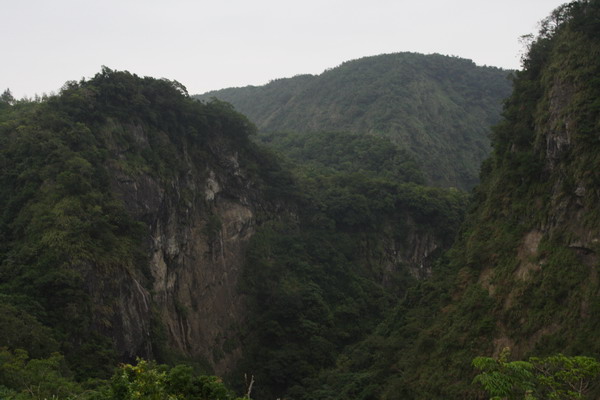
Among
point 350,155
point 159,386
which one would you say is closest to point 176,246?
point 159,386

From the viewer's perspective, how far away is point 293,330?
121 feet

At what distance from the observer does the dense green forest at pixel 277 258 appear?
1878 centimetres

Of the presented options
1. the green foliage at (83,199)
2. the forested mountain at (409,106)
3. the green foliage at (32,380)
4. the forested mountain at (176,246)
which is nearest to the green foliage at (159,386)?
the forested mountain at (176,246)

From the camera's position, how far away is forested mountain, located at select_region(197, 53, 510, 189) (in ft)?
266

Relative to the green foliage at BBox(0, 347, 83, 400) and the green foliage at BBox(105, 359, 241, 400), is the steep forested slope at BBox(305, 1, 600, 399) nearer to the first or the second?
the green foliage at BBox(105, 359, 241, 400)

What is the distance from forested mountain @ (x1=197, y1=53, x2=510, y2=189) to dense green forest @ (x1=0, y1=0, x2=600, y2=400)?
32292mm

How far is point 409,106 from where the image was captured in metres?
88.8

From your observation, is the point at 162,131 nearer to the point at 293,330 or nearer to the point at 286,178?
the point at 286,178

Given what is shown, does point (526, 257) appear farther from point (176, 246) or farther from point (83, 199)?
point (176, 246)

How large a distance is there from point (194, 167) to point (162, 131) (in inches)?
150

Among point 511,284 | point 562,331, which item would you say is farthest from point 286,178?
point 562,331

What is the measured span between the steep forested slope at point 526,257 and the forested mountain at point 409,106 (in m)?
43.9

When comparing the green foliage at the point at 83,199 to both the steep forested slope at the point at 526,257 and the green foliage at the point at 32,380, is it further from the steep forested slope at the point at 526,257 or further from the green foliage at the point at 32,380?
the steep forested slope at the point at 526,257

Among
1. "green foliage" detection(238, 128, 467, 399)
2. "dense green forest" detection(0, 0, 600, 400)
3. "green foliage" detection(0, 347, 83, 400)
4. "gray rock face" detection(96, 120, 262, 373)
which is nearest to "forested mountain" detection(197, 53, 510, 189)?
"green foliage" detection(238, 128, 467, 399)
